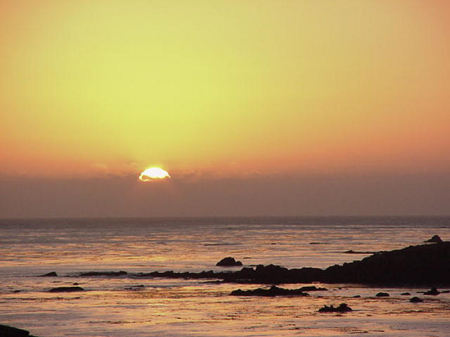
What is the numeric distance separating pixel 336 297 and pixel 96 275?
93.9ft

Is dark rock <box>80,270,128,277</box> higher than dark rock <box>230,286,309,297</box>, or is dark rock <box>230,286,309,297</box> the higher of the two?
dark rock <box>80,270,128,277</box>

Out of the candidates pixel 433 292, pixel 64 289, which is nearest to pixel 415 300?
pixel 433 292

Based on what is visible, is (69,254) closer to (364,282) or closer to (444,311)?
(364,282)

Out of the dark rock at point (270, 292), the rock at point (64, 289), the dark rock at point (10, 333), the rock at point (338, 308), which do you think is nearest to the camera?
the dark rock at point (10, 333)

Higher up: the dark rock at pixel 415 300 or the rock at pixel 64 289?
the rock at pixel 64 289

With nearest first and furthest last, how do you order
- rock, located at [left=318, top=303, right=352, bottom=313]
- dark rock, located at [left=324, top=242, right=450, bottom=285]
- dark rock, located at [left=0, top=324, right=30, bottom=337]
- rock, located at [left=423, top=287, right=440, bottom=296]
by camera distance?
1. dark rock, located at [left=0, top=324, right=30, bottom=337]
2. rock, located at [left=318, top=303, right=352, bottom=313]
3. rock, located at [left=423, top=287, right=440, bottom=296]
4. dark rock, located at [left=324, top=242, right=450, bottom=285]

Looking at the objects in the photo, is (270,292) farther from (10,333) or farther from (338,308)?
(10,333)

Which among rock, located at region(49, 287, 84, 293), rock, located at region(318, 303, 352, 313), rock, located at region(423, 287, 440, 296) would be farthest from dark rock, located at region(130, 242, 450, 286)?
rock, located at region(318, 303, 352, 313)

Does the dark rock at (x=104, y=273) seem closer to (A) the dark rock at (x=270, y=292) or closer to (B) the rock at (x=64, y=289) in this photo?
(B) the rock at (x=64, y=289)

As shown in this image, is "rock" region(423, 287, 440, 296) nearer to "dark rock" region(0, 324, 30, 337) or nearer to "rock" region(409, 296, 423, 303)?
"rock" region(409, 296, 423, 303)

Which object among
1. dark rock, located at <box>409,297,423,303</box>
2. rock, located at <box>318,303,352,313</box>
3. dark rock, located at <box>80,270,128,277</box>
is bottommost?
rock, located at <box>318,303,352,313</box>

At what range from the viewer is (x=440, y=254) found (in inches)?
2660

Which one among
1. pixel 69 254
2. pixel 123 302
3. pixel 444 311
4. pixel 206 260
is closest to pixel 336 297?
pixel 444 311

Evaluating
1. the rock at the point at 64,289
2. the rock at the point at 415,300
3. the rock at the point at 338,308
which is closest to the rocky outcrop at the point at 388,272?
the rock at the point at 415,300
